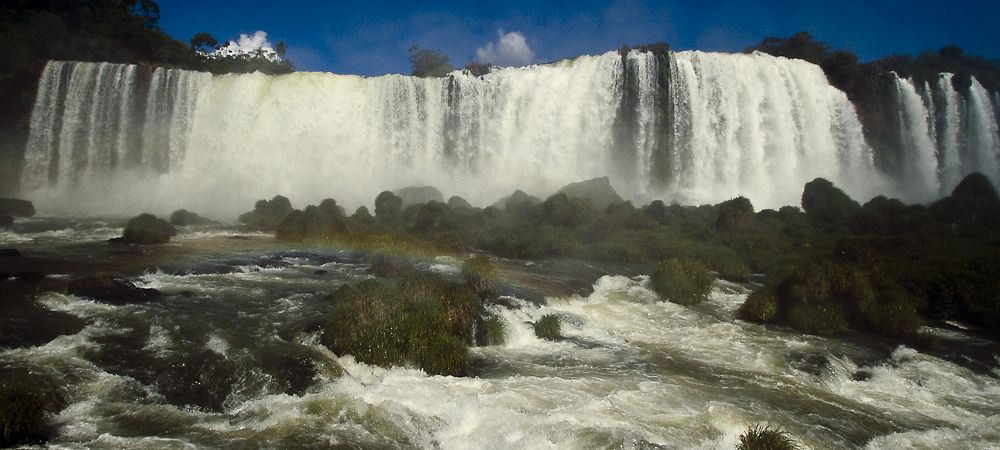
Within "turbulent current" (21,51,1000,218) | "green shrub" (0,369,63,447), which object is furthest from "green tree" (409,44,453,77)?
"green shrub" (0,369,63,447)

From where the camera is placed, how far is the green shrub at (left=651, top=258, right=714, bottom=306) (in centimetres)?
1318

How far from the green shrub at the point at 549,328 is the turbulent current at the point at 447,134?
857 inches

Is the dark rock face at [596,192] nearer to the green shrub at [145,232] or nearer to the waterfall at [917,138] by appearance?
the green shrub at [145,232]

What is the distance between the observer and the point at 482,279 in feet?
38.8

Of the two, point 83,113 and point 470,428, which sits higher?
point 83,113

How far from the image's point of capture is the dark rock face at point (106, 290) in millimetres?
9820

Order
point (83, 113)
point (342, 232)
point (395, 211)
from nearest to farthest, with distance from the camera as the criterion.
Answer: point (342, 232) → point (395, 211) → point (83, 113)

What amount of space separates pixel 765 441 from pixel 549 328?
195 inches

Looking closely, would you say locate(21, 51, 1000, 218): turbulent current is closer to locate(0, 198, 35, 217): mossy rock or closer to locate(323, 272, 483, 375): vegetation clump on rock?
locate(0, 198, 35, 217): mossy rock

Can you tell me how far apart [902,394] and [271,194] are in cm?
3003

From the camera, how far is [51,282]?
35.1 feet

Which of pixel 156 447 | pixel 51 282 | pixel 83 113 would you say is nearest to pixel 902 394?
pixel 156 447

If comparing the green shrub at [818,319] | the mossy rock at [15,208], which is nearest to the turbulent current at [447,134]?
the mossy rock at [15,208]

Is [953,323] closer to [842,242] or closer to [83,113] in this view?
[842,242]
